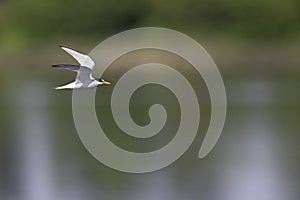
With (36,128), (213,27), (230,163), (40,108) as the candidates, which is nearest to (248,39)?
(213,27)

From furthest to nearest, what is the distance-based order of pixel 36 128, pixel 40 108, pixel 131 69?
1. pixel 131 69
2. pixel 40 108
3. pixel 36 128

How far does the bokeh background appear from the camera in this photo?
1677 cm

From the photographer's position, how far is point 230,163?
18.2 meters

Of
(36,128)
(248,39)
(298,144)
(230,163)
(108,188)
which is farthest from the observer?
(248,39)

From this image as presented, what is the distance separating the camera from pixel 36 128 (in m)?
22.3

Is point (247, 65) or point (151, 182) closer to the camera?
point (151, 182)

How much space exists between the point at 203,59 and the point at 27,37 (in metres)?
7.53

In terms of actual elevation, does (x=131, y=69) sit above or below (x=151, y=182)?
above

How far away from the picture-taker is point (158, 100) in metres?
26.6

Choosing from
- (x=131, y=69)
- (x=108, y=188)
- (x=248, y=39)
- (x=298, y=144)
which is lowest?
(x=108, y=188)

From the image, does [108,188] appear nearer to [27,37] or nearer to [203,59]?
[203,59]

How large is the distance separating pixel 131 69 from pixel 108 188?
18278 mm

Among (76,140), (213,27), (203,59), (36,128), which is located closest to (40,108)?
(36,128)

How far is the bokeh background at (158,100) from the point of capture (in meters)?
Answer: 16.8
